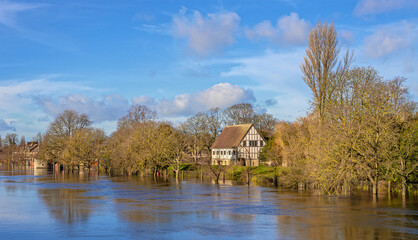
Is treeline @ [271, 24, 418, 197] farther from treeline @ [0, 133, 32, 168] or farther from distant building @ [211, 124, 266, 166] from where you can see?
treeline @ [0, 133, 32, 168]

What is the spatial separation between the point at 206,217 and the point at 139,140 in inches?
1903

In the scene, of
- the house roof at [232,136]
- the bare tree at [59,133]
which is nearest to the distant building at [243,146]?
the house roof at [232,136]

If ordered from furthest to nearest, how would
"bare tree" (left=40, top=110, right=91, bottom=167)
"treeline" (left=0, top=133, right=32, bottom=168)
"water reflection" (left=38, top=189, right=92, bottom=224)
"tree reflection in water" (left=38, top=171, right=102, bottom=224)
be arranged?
"treeline" (left=0, top=133, right=32, bottom=168)
"bare tree" (left=40, top=110, right=91, bottom=167)
"tree reflection in water" (left=38, top=171, right=102, bottom=224)
"water reflection" (left=38, top=189, right=92, bottom=224)

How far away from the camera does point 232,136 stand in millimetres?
83000

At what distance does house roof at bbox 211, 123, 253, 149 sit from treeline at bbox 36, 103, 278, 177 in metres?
4.46

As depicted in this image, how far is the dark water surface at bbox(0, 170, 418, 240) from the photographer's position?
69.6ft

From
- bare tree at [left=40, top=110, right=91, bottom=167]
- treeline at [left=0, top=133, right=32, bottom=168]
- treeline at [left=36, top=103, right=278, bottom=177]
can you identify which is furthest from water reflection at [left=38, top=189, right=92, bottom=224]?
treeline at [left=0, top=133, right=32, bottom=168]

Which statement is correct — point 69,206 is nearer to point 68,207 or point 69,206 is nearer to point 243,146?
point 68,207

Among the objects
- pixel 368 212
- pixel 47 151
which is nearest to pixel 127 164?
pixel 47 151

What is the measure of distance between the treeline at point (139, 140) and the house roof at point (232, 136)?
4.46 m

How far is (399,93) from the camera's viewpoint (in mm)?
46312

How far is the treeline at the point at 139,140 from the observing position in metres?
72.6

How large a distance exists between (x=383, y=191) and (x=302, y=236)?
23878 mm

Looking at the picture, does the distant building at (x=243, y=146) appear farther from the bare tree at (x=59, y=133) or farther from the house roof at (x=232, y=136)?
the bare tree at (x=59, y=133)
